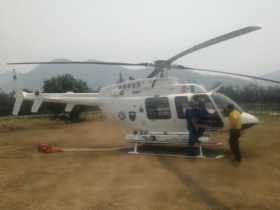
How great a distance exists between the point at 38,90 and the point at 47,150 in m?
3.30

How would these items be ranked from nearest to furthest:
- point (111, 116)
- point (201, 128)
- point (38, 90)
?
1. point (201, 128)
2. point (111, 116)
3. point (38, 90)

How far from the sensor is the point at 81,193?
5.14 meters

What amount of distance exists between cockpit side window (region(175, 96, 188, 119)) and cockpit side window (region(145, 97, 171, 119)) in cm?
37

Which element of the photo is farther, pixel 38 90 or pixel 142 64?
pixel 38 90

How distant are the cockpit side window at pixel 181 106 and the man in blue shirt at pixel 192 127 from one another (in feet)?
1.67

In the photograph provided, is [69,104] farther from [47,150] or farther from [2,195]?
[2,195]

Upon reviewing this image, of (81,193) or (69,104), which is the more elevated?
(69,104)

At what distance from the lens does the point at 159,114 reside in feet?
30.1

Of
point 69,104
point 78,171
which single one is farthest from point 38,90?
point 78,171

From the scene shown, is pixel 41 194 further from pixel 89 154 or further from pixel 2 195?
pixel 89 154

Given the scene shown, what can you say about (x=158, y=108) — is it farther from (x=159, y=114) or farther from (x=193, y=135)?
(x=193, y=135)

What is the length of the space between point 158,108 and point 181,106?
0.89 m

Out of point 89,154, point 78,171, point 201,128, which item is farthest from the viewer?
point 89,154

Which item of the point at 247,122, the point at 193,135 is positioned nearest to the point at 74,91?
the point at 193,135
